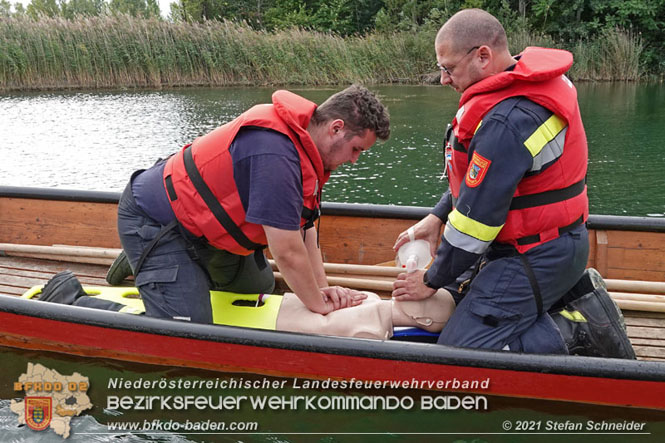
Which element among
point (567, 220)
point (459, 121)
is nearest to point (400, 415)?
point (567, 220)

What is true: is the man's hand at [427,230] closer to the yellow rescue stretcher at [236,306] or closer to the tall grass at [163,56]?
the yellow rescue stretcher at [236,306]

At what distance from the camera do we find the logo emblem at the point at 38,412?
3.64 m

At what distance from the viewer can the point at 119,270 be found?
14.0 feet

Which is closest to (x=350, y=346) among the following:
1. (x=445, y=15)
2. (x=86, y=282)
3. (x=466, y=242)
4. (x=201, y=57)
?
(x=466, y=242)

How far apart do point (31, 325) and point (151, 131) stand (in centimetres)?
856

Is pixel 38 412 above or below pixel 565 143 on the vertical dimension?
below

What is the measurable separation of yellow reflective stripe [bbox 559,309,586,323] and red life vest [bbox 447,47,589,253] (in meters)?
0.49

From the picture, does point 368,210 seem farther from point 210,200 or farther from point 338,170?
point 338,170

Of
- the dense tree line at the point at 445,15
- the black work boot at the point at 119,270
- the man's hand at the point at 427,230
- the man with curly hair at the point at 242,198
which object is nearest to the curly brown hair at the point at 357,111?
the man with curly hair at the point at 242,198

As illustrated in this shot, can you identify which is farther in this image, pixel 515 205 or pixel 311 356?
pixel 311 356

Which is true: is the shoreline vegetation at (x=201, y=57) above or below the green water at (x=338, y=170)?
above

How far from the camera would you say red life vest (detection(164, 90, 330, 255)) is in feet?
9.73

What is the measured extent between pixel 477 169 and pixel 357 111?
610mm

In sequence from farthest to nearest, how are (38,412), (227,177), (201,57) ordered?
(201,57) < (38,412) < (227,177)
